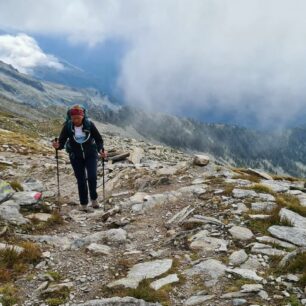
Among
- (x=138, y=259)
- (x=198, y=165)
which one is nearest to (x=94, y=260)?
(x=138, y=259)

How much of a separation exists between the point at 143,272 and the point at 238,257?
2.57 meters

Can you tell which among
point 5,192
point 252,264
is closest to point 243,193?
point 252,264

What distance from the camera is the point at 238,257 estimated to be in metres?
10.7

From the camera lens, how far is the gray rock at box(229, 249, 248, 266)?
10.4 metres

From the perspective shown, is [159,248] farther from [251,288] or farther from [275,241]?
[251,288]

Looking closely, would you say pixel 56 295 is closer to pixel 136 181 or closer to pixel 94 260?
pixel 94 260

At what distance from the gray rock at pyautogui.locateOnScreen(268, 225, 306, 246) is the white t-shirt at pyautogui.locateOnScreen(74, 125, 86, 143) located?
25.4 feet

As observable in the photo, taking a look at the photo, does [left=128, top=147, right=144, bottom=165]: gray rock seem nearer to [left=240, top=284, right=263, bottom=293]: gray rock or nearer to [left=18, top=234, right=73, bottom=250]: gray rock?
[left=18, top=234, right=73, bottom=250]: gray rock

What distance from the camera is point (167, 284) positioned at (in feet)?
30.4

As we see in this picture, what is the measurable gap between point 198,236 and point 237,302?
13.8ft

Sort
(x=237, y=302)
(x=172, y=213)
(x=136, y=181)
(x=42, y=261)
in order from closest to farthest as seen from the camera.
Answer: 1. (x=237, y=302)
2. (x=42, y=261)
3. (x=172, y=213)
4. (x=136, y=181)

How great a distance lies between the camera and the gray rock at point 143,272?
365 inches

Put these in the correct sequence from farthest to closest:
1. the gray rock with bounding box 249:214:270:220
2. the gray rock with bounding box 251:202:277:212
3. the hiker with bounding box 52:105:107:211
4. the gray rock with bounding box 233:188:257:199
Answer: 1. the gray rock with bounding box 233:188:257:199
2. the hiker with bounding box 52:105:107:211
3. the gray rock with bounding box 251:202:277:212
4. the gray rock with bounding box 249:214:270:220

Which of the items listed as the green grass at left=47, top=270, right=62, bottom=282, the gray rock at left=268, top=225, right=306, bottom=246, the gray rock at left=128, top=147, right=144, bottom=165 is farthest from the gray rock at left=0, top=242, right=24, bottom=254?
the gray rock at left=128, top=147, right=144, bottom=165
